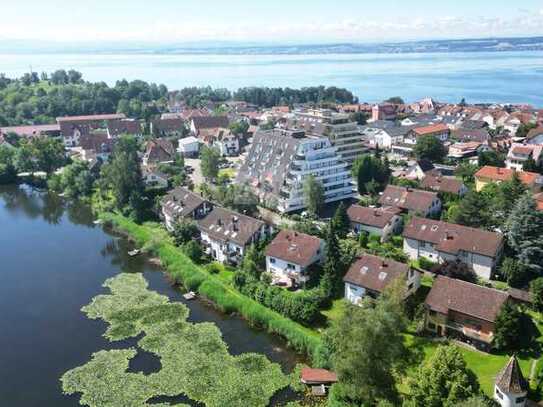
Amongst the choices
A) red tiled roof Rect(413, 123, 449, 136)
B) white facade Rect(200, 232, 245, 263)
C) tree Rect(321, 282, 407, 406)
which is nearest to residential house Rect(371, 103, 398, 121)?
red tiled roof Rect(413, 123, 449, 136)

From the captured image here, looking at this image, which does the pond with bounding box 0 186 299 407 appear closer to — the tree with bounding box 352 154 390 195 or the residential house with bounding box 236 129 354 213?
the residential house with bounding box 236 129 354 213

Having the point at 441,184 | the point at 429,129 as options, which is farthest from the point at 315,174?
the point at 429,129

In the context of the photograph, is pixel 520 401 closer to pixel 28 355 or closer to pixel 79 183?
pixel 28 355

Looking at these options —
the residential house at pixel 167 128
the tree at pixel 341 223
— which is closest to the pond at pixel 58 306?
the tree at pixel 341 223

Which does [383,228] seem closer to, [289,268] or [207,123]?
[289,268]

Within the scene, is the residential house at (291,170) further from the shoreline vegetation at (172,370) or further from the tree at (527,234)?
the tree at (527,234)

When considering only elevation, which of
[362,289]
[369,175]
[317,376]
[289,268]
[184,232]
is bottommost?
[317,376]
